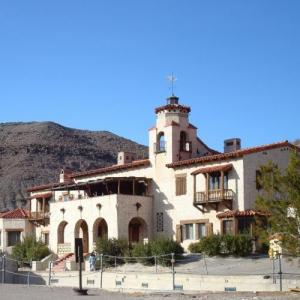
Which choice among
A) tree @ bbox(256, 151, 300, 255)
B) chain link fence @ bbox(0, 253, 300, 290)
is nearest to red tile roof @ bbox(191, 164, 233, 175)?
chain link fence @ bbox(0, 253, 300, 290)

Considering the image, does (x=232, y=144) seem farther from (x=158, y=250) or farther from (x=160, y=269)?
(x=160, y=269)

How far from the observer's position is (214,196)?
4469 cm

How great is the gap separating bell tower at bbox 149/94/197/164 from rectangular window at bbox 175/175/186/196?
5.17ft

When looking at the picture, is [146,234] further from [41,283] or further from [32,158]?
[32,158]

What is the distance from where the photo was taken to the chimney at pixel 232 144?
50822mm

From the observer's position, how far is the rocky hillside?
13350cm

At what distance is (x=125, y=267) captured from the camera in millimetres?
42125

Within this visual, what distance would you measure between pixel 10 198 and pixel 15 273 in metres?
84.8

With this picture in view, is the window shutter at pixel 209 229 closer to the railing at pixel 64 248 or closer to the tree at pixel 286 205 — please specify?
the railing at pixel 64 248

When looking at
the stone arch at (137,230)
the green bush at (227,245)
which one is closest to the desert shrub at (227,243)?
the green bush at (227,245)

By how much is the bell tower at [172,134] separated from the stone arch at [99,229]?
6.06m

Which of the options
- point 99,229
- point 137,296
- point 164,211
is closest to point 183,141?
point 164,211

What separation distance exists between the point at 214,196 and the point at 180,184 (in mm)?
→ 3998

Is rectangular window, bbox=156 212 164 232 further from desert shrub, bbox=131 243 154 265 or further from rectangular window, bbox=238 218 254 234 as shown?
rectangular window, bbox=238 218 254 234
